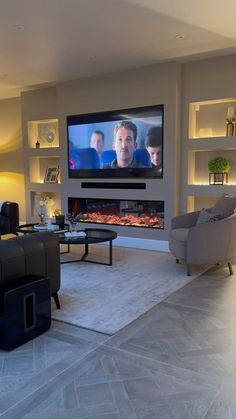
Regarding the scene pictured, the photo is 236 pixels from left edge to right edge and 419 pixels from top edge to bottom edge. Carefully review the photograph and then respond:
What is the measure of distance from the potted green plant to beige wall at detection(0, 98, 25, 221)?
4.14m

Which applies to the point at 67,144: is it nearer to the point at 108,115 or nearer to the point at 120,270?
the point at 108,115

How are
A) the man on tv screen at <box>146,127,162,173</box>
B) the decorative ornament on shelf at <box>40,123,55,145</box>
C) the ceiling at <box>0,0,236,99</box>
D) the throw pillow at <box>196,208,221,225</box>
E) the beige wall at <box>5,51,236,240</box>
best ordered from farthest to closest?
the decorative ornament on shelf at <box>40,123,55,145</box> < the man on tv screen at <box>146,127,162,173</box> < the beige wall at <box>5,51,236,240</box> < the throw pillow at <box>196,208,221,225</box> < the ceiling at <box>0,0,236,99</box>

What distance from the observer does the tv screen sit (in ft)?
17.5

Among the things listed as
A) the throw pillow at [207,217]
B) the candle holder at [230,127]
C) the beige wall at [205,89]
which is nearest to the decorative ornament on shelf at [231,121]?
the candle holder at [230,127]

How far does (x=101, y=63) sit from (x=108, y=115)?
2.98 ft

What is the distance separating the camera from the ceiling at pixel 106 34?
10.5ft

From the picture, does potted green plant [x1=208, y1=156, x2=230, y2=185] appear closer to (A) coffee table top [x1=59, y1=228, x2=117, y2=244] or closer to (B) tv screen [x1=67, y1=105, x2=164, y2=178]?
(B) tv screen [x1=67, y1=105, x2=164, y2=178]

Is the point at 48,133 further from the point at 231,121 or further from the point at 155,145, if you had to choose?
the point at 231,121

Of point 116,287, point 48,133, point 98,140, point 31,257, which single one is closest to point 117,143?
point 98,140

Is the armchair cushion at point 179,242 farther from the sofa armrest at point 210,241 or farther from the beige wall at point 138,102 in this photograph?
the beige wall at point 138,102

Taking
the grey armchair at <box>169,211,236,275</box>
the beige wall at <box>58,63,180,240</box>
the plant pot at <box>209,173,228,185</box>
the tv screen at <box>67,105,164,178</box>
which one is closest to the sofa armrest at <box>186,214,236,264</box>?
the grey armchair at <box>169,211,236,275</box>

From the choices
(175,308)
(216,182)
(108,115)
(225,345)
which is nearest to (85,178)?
(108,115)

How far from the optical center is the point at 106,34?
12.7 feet

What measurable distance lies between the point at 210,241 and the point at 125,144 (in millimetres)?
2341
